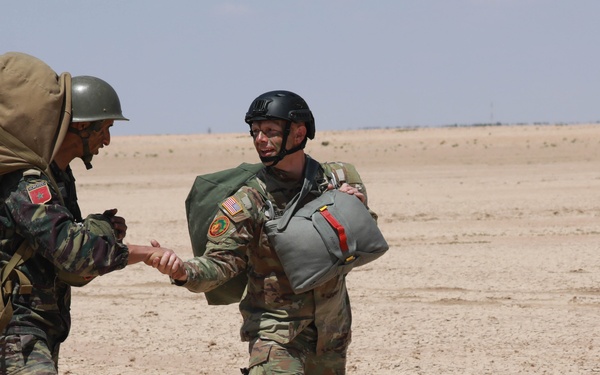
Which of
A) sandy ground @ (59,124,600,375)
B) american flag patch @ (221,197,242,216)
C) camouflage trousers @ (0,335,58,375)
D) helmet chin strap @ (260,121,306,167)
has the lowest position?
sandy ground @ (59,124,600,375)

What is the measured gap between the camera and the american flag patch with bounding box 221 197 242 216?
4.63 m

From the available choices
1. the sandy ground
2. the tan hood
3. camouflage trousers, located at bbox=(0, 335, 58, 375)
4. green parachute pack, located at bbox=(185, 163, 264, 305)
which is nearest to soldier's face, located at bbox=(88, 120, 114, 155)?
the tan hood

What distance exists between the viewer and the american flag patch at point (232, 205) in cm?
463

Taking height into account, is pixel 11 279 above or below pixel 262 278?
above

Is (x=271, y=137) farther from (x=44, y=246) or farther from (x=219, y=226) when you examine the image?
(x=44, y=246)

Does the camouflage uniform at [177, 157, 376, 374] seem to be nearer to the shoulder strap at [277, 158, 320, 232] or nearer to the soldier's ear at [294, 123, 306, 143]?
the shoulder strap at [277, 158, 320, 232]

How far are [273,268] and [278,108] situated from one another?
78 centimetres

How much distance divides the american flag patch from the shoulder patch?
1.6 inches

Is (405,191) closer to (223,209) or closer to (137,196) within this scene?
(137,196)

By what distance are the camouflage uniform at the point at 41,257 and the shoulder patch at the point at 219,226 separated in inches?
22.3

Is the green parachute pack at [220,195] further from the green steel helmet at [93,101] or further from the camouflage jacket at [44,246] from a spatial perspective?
the camouflage jacket at [44,246]

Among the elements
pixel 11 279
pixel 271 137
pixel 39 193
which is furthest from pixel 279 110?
pixel 11 279

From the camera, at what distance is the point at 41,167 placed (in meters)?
4.07

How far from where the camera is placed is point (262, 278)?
15.7ft
